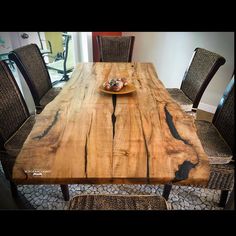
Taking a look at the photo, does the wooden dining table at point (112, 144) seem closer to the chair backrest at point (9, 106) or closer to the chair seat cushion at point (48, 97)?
the chair backrest at point (9, 106)

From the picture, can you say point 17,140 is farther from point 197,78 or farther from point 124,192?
point 197,78

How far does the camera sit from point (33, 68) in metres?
1.47

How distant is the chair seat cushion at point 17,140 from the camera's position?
3.21 feet

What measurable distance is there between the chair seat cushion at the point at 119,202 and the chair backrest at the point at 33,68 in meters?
0.95

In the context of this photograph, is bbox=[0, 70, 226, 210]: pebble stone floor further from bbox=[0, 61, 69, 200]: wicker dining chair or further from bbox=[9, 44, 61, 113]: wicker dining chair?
bbox=[9, 44, 61, 113]: wicker dining chair

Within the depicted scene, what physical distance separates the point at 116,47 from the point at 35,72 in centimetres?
94

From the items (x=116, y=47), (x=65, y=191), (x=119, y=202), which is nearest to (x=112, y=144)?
(x=119, y=202)

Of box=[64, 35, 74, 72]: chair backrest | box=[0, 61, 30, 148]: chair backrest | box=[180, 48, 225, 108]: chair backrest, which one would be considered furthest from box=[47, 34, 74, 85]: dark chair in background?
box=[180, 48, 225, 108]: chair backrest

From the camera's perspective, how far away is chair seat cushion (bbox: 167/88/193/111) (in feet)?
4.98

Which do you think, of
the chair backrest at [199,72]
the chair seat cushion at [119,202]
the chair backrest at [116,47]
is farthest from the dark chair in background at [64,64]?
the chair seat cushion at [119,202]
